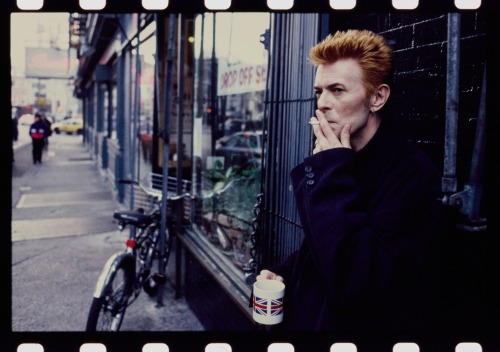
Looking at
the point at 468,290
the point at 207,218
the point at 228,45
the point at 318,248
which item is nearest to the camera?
the point at 318,248

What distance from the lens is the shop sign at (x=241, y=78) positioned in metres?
4.22

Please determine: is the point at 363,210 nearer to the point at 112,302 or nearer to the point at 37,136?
the point at 112,302

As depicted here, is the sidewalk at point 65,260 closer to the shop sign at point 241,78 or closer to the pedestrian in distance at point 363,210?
the shop sign at point 241,78

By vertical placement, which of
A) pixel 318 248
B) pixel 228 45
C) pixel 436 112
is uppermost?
pixel 228 45

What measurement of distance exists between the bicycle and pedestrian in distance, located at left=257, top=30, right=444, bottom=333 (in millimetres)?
2608

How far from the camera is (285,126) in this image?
2803mm

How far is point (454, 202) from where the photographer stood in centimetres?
147

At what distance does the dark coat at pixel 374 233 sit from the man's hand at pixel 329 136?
3 centimetres

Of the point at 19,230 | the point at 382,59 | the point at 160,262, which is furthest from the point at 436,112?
the point at 19,230

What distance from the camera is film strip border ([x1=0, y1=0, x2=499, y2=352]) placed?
126cm

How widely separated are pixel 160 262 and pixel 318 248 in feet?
12.7

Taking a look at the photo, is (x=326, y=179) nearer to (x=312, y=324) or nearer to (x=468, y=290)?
(x=312, y=324)

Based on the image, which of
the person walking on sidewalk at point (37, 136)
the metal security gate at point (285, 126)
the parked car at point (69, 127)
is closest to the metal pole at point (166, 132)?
the metal security gate at point (285, 126)

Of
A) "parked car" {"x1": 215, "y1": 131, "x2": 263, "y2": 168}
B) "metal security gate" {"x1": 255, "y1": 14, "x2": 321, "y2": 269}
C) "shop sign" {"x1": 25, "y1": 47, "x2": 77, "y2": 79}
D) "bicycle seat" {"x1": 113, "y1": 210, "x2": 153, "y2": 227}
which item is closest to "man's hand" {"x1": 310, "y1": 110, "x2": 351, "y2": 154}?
"metal security gate" {"x1": 255, "y1": 14, "x2": 321, "y2": 269}
